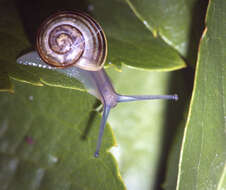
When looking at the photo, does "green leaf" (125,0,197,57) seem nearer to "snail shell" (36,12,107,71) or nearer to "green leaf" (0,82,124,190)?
"snail shell" (36,12,107,71)

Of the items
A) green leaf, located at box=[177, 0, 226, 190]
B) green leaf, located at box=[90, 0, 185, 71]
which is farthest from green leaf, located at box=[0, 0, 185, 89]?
green leaf, located at box=[177, 0, 226, 190]

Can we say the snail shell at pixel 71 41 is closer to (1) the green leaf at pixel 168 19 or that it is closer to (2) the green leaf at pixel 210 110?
(1) the green leaf at pixel 168 19

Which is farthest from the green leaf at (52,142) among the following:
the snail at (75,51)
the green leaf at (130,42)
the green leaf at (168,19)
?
the green leaf at (168,19)

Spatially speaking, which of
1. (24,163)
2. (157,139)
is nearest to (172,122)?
(157,139)

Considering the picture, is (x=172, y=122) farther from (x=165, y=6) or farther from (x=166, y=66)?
(x=165, y=6)

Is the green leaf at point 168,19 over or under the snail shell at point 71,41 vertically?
under

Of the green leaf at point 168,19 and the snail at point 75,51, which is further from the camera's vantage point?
the green leaf at point 168,19
